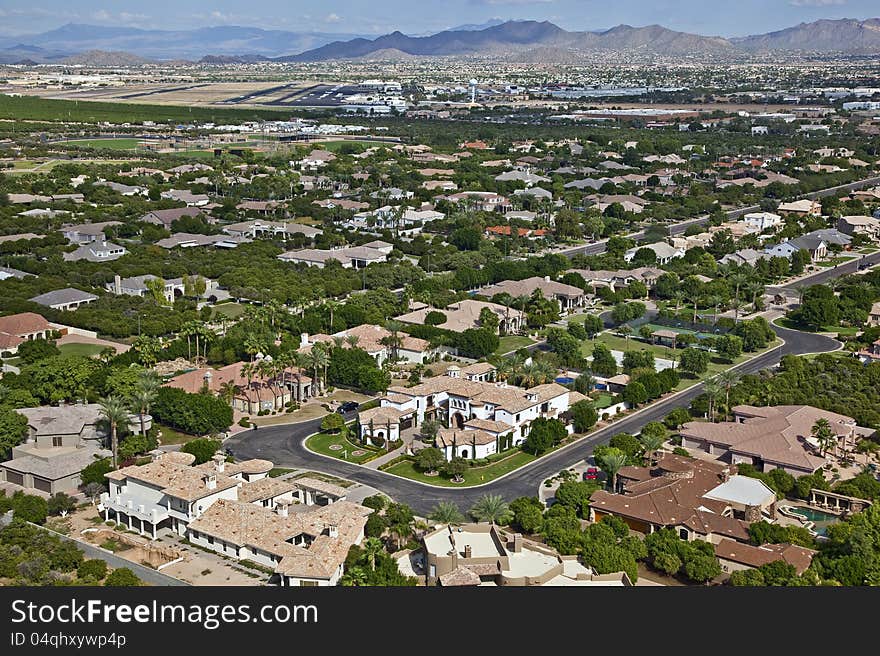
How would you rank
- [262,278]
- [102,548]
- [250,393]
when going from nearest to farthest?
[102,548] < [250,393] < [262,278]

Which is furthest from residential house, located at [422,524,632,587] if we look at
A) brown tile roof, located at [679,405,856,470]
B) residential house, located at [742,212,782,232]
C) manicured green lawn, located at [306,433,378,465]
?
residential house, located at [742,212,782,232]

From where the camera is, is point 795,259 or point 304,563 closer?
point 304,563

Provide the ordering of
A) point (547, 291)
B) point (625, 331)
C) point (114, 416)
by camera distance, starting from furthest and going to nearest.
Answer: point (547, 291) < point (625, 331) < point (114, 416)

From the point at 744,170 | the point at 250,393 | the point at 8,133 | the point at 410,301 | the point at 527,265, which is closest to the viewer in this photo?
the point at 250,393

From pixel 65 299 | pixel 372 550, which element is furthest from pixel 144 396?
pixel 65 299

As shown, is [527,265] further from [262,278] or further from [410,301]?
[262,278]

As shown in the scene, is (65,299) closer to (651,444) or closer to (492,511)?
(492,511)

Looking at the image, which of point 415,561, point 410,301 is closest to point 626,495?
point 415,561
